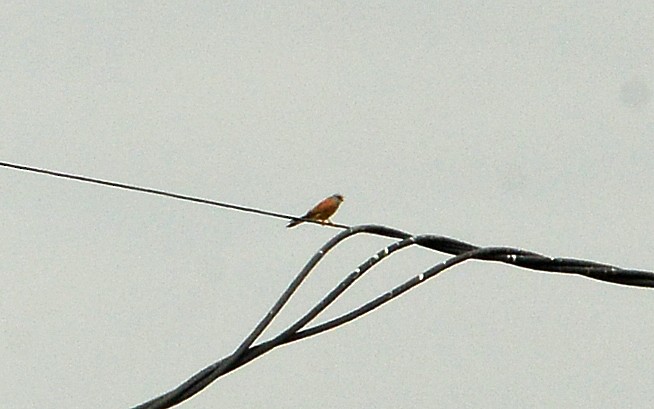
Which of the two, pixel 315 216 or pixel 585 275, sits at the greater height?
pixel 315 216

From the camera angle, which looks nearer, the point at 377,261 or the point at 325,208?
the point at 377,261

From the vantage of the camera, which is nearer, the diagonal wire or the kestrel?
the diagonal wire

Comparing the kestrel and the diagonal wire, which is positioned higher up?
the kestrel

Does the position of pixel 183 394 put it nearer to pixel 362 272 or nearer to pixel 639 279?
A: pixel 362 272

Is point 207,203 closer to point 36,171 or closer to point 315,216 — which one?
point 36,171

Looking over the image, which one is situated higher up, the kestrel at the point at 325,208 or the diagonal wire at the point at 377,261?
the kestrel at the point at 325,208

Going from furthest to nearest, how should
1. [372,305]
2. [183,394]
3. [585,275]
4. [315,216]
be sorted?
[315,216] → [585,275] → [372,305] → [183,394]

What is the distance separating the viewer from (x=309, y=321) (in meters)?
11.0

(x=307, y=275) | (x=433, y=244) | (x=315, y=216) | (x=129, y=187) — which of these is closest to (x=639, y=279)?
(x=433, y=244)

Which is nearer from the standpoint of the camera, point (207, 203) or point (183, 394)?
point (183, 394)

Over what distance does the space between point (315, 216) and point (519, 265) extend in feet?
36.3

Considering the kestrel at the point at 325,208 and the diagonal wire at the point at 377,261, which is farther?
the kestrel at the point at 325,208

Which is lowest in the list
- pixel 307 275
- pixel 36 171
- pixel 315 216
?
pixel 307 275

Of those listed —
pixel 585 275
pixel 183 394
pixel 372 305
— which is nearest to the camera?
pixel 183 394
